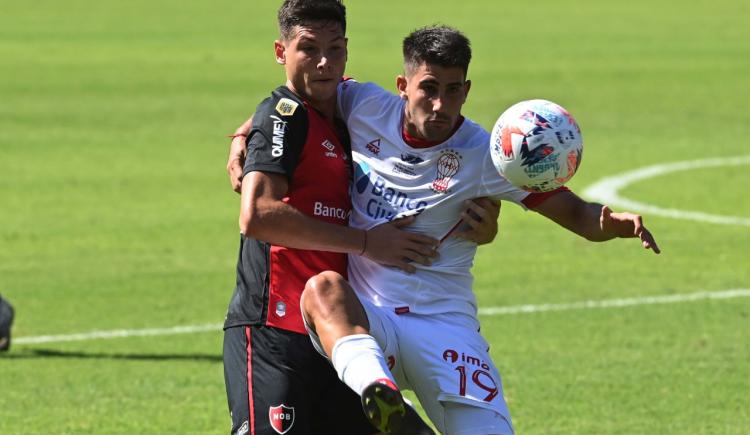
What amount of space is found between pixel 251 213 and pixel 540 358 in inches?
185

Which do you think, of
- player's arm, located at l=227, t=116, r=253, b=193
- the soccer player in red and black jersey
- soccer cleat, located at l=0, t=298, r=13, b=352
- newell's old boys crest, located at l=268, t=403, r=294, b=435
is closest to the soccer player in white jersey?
the soccer player in red and black jersey

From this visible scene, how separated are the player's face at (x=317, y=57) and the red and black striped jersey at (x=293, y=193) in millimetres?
98

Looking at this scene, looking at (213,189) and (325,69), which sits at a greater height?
(325,69)

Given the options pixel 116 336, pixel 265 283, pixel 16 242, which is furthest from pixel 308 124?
pixel 16 242

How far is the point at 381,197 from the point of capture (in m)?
7.47

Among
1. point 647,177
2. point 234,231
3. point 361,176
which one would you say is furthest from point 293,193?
point 647,177

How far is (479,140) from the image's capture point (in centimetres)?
738

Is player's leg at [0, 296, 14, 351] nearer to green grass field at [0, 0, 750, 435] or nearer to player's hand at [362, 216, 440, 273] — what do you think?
green grass field at [0, 0, 750, 435]

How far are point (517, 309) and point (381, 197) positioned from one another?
5.66 metres

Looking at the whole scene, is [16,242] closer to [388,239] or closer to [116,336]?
[116,336]

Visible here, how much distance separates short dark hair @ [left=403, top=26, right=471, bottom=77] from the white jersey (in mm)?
357

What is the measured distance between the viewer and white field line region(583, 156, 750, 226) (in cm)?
1716

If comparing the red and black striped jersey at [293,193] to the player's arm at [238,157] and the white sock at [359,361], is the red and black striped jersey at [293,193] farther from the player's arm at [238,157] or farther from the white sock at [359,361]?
the white sock at [359,361]

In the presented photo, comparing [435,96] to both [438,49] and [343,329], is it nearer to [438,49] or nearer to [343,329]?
[438,49]
